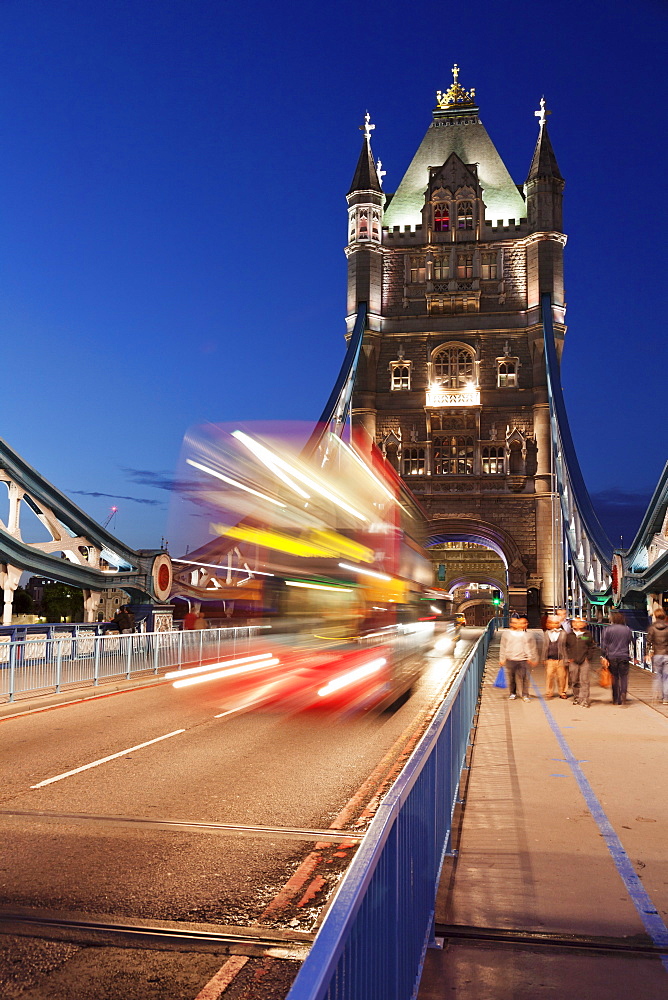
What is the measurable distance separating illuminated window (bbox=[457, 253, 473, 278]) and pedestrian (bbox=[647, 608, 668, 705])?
50365mm

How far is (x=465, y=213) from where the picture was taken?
63.9m

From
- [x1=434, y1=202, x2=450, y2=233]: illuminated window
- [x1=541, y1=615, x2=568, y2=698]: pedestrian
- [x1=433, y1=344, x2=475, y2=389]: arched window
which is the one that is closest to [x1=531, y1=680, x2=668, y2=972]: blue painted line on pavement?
[x1=541, y1=615, x2=568, y2=698]: pedestrian

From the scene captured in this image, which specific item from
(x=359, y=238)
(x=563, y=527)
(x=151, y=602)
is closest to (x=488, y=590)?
(x=563, y=527)

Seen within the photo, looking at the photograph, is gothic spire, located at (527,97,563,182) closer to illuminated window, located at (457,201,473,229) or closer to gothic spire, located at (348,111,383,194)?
illuminated window, located at (457,201,473,229)

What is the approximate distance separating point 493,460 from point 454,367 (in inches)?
285

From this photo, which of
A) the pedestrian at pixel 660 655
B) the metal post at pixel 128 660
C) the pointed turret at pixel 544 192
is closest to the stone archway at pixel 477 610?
the pointed turret at pixel 544 192

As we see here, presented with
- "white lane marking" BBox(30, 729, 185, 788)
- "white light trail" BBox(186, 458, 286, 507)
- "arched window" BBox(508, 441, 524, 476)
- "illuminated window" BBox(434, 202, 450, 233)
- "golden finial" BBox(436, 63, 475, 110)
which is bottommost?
"white lane marking" BBox(30, 729, 185, 788)

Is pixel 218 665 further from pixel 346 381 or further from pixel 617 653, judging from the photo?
pixel 346 381

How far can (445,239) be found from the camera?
62.9 metres

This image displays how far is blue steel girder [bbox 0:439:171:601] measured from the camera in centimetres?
2566

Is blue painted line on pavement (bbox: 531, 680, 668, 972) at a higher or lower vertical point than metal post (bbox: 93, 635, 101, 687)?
lower

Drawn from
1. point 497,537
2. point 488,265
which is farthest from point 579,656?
point 488,265

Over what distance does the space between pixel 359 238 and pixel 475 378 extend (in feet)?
46.1

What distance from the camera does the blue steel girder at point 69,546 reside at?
84.2ft
